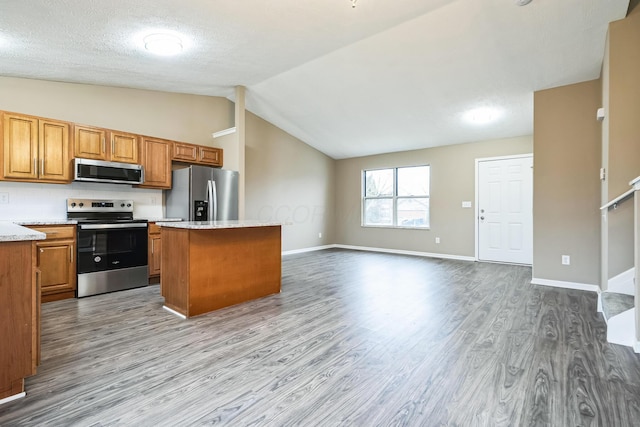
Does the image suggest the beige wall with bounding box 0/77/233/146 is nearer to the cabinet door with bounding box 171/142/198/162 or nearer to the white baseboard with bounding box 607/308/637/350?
the cabinet door with bounding box 171/142/198/162

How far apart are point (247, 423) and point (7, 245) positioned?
1499mm

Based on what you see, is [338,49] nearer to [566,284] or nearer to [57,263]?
[57,263]

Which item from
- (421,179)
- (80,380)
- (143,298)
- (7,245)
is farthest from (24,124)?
(421,179)

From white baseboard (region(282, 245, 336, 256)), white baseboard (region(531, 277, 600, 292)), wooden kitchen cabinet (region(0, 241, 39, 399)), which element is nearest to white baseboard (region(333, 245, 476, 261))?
white baseboard (region(282, 245, 336, 256))

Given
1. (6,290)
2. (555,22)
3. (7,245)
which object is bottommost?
(6,290)

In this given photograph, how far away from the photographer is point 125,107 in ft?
14.5

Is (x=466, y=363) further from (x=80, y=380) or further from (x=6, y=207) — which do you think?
(x=6, y=207)

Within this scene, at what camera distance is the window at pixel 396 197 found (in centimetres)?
694

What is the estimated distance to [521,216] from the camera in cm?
557

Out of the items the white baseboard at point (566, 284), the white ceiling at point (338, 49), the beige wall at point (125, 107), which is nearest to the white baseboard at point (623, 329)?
the white baseboard at point (566, 284)

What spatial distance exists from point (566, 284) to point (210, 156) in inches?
215

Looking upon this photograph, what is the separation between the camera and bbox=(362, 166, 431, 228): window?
6941 millimetres

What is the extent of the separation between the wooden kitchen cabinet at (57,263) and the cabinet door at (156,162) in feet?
3.86

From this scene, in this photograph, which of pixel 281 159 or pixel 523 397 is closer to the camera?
pixel 523 397
